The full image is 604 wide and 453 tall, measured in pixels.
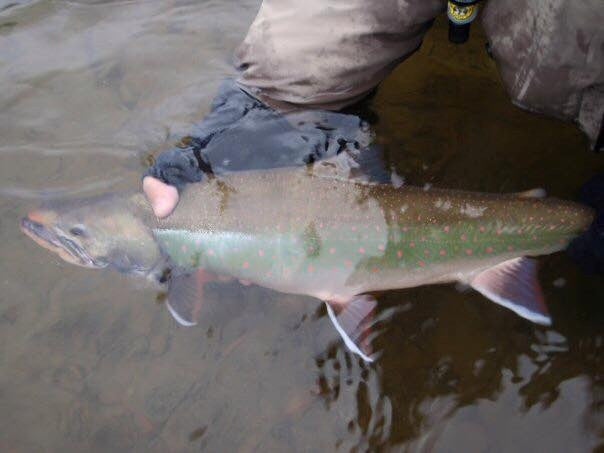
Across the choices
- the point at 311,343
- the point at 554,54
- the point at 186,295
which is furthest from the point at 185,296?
the point at 554,54

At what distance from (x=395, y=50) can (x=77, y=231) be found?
1.54 meters

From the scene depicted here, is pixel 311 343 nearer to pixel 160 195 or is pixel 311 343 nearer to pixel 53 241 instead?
pixel 160 195

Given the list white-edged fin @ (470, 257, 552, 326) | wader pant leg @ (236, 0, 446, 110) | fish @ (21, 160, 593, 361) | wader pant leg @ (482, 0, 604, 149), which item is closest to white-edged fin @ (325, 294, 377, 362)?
fish @ (21, 160, 593, 361)

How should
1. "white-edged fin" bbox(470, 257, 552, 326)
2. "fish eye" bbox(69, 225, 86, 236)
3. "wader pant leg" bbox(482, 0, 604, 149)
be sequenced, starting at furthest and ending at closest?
"fish eye" bbox(69, 225, 86, 236), "white-edged fin" bbox(470, 257, 552, 326), "wader pant leg" bbox(482, 0, 604, 149)

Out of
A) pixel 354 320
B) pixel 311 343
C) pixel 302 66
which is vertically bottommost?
pixel 311 343

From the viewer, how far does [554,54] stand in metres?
1.95

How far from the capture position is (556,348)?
218 centimetres

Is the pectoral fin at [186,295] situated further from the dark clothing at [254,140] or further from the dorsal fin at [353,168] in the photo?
the dorsal fin at [353,168]

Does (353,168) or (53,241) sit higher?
(353,168)

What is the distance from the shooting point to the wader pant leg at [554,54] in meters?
1.85

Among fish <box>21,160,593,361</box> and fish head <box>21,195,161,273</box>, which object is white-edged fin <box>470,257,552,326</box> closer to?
fish <box>21,160,593,361</box>

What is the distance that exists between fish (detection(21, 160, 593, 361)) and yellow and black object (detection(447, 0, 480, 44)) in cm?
67

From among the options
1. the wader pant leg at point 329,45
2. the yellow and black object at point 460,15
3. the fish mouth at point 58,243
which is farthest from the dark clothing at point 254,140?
the yellow and black object at point 460,15

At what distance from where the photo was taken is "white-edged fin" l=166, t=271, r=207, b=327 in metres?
2.28
